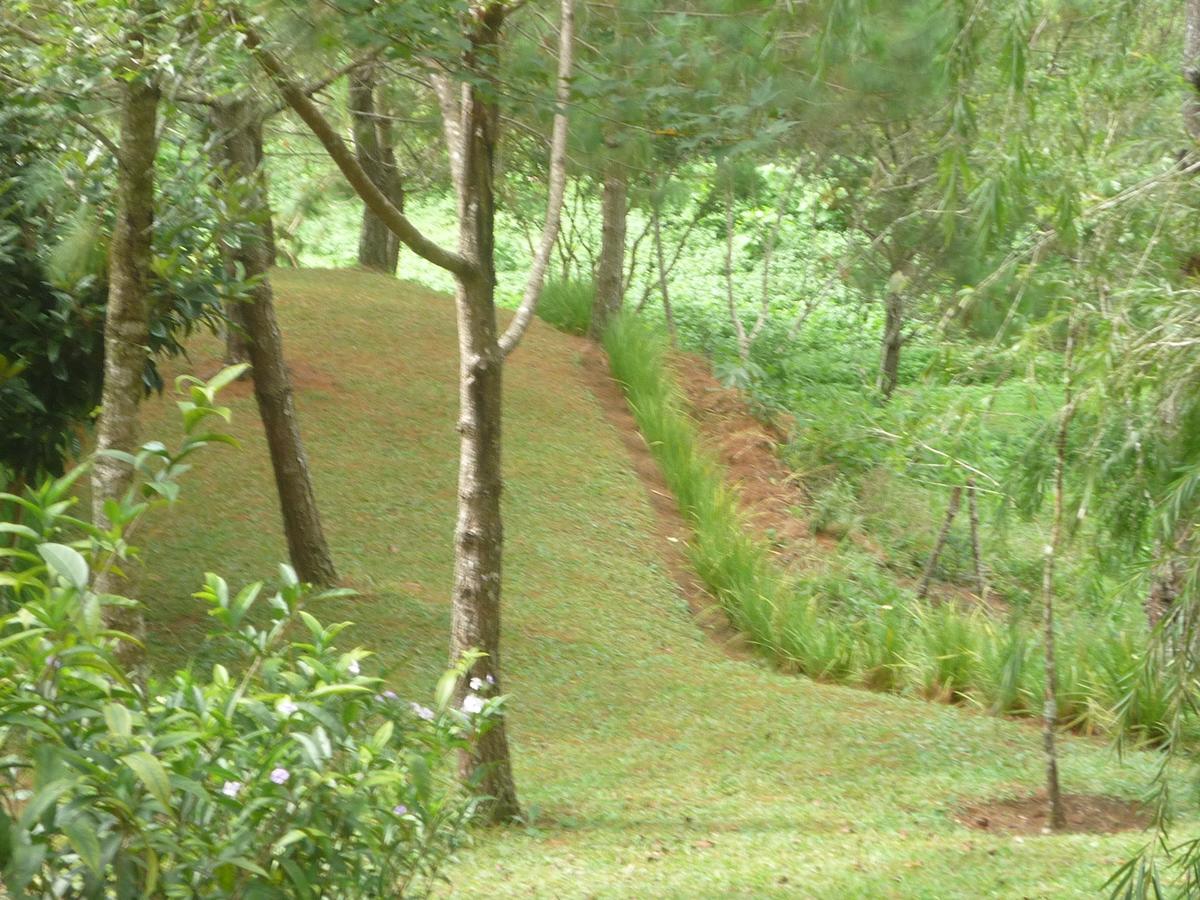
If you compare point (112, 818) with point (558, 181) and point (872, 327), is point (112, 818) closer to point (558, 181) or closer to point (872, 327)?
point (558, 181)

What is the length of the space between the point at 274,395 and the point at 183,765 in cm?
607

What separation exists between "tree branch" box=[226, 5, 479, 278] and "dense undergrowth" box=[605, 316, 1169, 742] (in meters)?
3.42

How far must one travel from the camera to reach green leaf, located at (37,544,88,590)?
7.64 feet

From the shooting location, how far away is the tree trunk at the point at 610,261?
45.6ft

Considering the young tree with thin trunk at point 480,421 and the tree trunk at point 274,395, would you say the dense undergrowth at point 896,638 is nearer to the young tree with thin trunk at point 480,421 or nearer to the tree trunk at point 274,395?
the young tree with thin trunk at point 480,421

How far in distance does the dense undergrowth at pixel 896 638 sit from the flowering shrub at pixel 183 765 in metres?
4.49

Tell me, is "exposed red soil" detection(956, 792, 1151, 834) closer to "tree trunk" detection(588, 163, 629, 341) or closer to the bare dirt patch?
the bare dirt patch

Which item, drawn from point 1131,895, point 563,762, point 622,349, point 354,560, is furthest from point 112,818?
point 622,349

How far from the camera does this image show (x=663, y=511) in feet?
38.1

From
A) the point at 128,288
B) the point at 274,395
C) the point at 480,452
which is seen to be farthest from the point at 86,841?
the point at 274,395

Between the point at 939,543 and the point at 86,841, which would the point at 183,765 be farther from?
the point at 939,543

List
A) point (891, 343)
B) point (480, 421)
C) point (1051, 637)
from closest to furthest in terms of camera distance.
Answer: point (480, 421) → point (1051, 637) → point (891, 343)

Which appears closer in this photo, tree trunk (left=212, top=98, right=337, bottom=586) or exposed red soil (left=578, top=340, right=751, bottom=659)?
tree trunk (left=212, top=98, right=337, bottom=586)

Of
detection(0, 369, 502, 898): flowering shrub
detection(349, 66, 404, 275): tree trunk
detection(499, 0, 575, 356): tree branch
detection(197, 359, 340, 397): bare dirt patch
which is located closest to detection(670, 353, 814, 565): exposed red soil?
detection(349, 66, 404, 275): tree trunk
